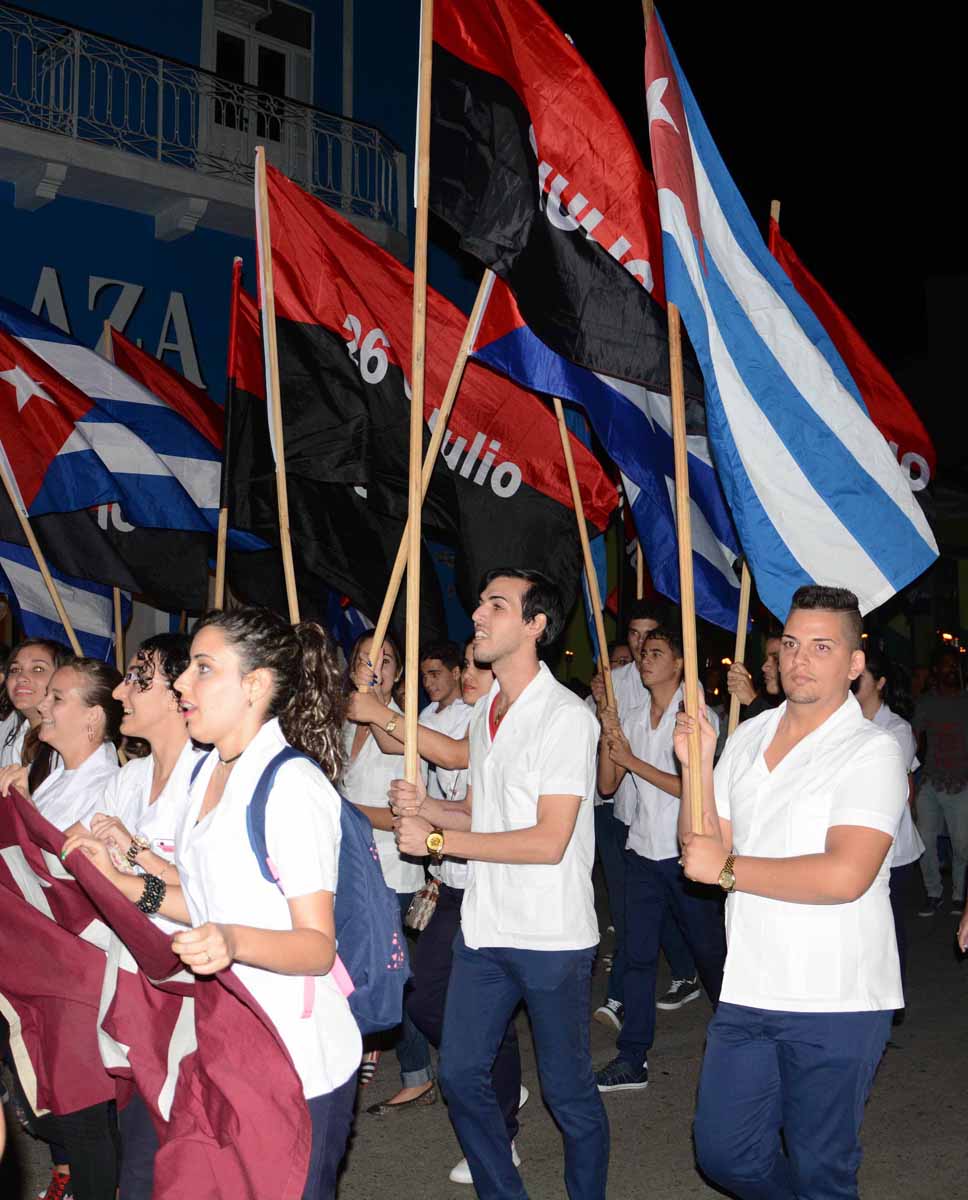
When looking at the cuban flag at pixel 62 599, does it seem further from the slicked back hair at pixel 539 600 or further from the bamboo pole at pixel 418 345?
the slicked back hair at pixel 539 600

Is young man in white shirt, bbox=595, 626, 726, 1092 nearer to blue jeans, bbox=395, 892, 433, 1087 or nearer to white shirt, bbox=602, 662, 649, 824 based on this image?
white shirt, bbox=602, 662, 649, 824

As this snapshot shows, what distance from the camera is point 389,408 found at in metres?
7.39

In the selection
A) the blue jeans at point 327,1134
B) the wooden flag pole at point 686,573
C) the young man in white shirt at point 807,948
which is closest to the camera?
the blue jeans at point 327,1134

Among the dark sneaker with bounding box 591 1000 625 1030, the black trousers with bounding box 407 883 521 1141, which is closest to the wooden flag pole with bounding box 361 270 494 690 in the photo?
the black trousers with bounding box 407 883 521 1141

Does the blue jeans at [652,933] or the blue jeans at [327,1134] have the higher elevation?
the blue jeans at [327,1134]

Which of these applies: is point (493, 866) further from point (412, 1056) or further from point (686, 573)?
point (412, 1056)

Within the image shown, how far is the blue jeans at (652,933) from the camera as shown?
6.97 metres

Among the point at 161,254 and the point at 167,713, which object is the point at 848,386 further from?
the point at 161,254

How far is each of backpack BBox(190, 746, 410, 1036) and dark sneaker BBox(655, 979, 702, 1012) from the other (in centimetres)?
517

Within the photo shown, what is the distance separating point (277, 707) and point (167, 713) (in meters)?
1.33

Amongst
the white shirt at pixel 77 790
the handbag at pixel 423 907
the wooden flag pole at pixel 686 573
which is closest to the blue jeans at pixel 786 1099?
the wooden flag pole at pixel 686 573

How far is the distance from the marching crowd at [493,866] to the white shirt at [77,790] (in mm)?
12

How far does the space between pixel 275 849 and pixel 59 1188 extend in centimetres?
271

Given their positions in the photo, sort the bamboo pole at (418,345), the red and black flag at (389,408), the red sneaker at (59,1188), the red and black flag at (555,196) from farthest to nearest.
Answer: the red and black flag at (389,408) → the red and black flag at (555,196) → the red sneaker at (59,1188) → the bamboo pole at (418,345)
